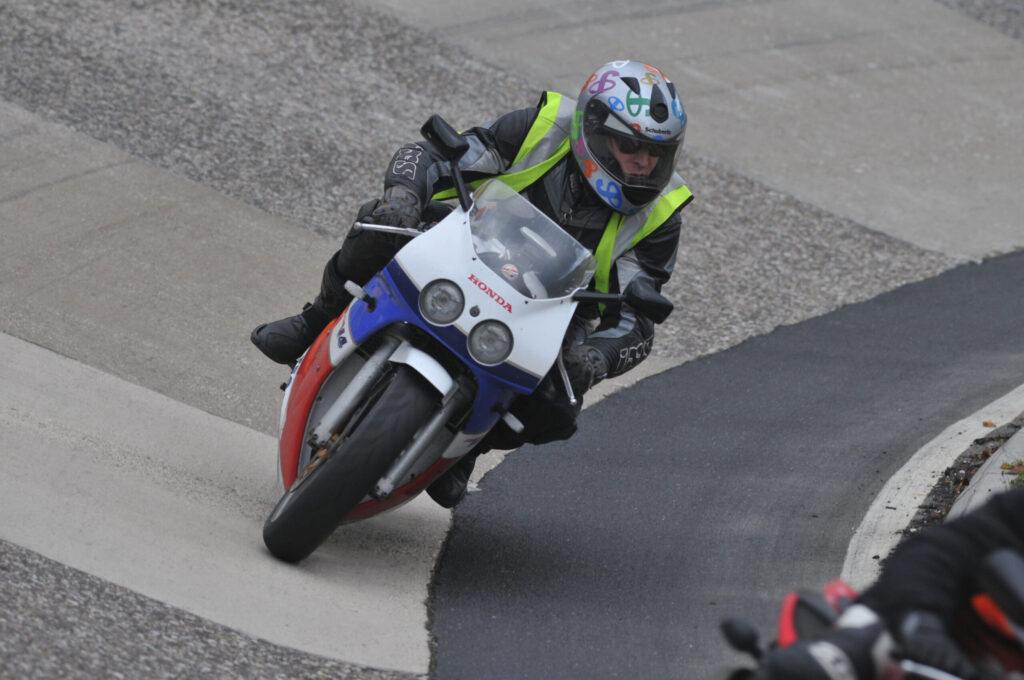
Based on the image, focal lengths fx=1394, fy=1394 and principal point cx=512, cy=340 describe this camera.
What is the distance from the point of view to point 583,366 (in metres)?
5.19

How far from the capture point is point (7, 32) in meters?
10.2

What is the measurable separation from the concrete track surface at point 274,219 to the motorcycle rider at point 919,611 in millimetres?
1925

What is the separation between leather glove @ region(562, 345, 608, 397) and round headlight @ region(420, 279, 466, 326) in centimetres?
53

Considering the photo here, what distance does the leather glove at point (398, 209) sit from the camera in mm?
5250

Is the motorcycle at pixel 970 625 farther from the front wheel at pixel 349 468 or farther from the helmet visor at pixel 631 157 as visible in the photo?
the helmet visor at pixel 631 157

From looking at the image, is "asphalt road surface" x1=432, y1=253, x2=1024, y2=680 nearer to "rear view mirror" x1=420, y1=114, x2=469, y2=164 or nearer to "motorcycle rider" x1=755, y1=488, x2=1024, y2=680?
"rear view mirror" x1=420, y1=114, x2=469, y2=164

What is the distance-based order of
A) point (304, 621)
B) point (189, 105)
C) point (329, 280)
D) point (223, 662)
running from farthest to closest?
point (189, 105) → point (329, 280) → point (304, 621) → point (223, 662)

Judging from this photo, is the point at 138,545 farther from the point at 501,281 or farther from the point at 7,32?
the point at 7,32

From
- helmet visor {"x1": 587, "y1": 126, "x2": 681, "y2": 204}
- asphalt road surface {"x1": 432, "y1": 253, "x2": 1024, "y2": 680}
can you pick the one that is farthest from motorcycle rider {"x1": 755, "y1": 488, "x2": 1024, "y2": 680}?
helmet visor {"x1": 587, "y1": 126, "x2": 681, "y2": 204}

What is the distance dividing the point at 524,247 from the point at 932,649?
8.74ft

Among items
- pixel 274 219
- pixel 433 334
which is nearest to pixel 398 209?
pixel 433 334

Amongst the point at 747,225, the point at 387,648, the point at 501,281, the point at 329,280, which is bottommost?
the point at 747,225

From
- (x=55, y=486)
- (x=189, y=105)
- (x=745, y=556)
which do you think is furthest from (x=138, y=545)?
(x=189, y=105)

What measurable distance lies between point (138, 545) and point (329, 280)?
4.67 feet
